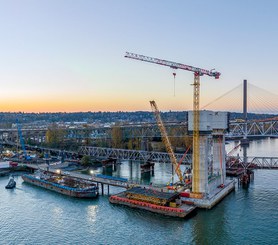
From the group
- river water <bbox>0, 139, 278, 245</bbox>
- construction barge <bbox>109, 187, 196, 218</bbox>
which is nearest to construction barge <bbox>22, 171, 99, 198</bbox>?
river water <bbox>0, 139, 278, 245</bbox>

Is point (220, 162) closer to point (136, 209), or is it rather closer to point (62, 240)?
point (136, 209)

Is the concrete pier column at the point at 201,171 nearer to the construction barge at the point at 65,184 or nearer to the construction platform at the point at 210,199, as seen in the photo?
the construction platform at the point at 210,199

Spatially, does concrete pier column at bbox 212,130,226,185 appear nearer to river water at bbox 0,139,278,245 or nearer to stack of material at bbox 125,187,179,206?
river water at bbox 0,139,278,245

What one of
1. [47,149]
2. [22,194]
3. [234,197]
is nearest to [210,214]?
[234,197]

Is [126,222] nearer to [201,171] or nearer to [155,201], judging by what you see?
[155,201]

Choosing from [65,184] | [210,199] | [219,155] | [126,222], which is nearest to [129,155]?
[65,184]

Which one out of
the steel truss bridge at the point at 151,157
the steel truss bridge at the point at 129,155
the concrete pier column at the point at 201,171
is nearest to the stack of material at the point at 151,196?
the concrete pier column at the point at 201,171
